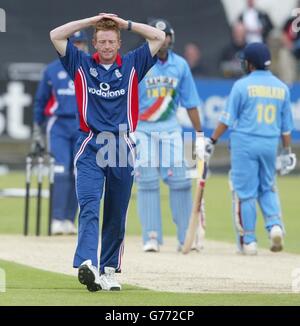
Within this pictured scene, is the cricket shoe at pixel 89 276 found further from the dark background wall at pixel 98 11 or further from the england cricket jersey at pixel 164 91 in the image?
the dark background wall at pixel 98 11

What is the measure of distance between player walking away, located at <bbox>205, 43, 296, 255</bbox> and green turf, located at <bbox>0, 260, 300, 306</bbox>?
3.59 m

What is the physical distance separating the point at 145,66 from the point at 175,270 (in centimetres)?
241

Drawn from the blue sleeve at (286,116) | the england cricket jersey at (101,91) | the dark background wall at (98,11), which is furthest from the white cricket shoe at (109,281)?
the dark background wall at (98,11)

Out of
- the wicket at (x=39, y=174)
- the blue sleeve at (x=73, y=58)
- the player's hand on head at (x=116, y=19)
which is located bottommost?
the wicket at (x=39, y=174)

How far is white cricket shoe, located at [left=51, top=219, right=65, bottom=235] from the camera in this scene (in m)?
16.5

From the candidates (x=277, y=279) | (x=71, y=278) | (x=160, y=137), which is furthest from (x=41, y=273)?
(x=160, y=137)

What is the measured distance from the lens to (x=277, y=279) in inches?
476

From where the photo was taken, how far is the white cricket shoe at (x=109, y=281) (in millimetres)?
10953

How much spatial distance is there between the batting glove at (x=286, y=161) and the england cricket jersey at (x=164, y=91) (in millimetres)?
1150

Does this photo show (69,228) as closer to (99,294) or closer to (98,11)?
(99,294)

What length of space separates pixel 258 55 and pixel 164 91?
3.66 ft

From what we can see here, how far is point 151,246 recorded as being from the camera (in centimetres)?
1461

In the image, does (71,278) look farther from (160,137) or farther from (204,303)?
(160,137)
